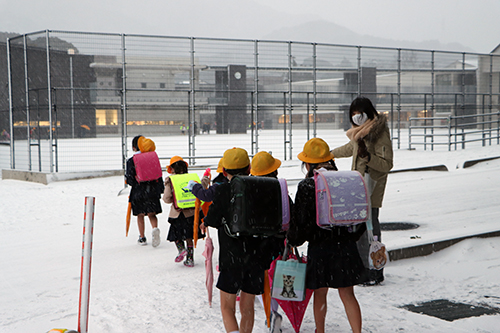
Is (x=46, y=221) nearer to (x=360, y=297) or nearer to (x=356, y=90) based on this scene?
(x=360, y=297)

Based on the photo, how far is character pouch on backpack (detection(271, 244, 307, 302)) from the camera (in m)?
3.29

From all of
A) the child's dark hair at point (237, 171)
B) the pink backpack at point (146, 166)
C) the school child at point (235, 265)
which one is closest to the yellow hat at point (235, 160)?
the child's dark hair at point (237, 171)

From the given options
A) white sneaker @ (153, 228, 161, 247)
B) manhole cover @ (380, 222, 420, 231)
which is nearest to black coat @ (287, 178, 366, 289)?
white sneaker @ (153, 228, 161, 247)

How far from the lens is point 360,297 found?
433 centimetres

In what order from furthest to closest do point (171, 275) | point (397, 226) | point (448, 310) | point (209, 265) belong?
point (397, 226)
point (171, 275)
point (209, 265)
point (448, 310)

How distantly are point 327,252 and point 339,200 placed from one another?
414mm

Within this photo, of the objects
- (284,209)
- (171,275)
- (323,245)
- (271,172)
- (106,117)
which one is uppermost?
(106,117)

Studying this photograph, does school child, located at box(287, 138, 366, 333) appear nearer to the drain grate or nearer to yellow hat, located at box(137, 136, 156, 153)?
the drain grate

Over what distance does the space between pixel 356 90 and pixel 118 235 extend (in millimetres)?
13524

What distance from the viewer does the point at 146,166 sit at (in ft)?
22.0

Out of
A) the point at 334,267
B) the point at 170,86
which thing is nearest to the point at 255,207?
the point at 334,267

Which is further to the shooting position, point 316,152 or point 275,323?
point 316,152

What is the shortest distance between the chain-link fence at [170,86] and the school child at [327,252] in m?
10.3

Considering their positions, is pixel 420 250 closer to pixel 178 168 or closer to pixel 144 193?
pixel 178 168
